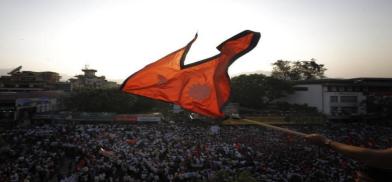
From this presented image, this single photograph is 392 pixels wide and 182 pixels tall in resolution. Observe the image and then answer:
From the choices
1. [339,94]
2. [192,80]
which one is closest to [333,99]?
[339,94]

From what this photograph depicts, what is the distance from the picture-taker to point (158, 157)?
61.3ft

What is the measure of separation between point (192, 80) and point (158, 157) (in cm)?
1348

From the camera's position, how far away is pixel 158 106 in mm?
45281

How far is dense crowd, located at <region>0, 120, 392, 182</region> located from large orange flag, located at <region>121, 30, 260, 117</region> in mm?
9139

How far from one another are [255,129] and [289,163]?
39.9 ft

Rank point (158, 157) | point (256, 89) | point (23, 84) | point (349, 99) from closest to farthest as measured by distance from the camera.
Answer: point (158, 157) < point (349, 99) < point (256, 89) < point (23, 84)

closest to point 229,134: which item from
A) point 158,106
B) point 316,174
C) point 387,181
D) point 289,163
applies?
point 289,163

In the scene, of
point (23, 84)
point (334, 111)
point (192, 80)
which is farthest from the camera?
point (23, 84)

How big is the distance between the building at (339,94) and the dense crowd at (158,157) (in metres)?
15.2

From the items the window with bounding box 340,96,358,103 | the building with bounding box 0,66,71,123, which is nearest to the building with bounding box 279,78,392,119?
the window with bounding box 340,96,358,103

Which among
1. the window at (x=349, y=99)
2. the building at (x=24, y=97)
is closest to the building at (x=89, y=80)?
the building at (x=24, y=97)

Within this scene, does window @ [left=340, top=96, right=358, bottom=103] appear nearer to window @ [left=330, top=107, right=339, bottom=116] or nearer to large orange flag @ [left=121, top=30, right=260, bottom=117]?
window @ [left=330, top=107, right=339, bottom=116]

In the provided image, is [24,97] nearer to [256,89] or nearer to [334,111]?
[256,89]

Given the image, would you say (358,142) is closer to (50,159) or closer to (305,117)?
(305,117)
